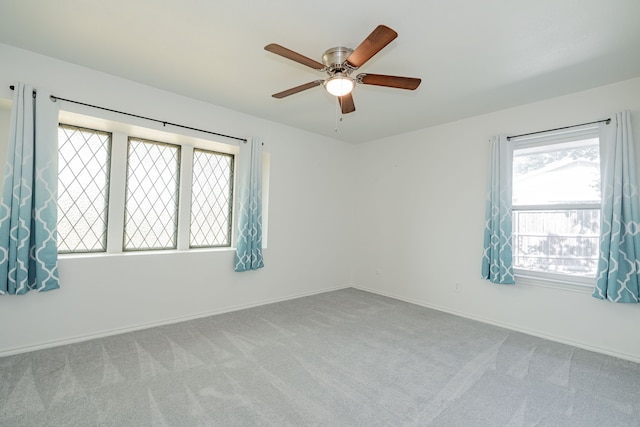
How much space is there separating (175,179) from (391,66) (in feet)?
9.01

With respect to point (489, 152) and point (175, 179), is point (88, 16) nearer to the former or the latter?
point (175, 179)

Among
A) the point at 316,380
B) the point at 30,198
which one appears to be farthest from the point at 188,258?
the point at 316,380

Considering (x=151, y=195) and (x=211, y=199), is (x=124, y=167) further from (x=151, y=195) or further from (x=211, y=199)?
Answer: (x=211, y=199)

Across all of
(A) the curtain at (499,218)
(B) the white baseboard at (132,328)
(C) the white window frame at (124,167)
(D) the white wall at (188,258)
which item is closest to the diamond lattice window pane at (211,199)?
(C) the white window frame at (124,167)

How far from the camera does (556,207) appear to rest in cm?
312

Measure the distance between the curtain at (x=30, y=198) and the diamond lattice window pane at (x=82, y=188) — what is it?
0.44 m

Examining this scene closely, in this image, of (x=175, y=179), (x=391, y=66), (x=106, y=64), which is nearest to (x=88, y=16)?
(x=106, y=64)

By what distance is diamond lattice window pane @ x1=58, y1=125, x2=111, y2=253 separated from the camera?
9.55 ft

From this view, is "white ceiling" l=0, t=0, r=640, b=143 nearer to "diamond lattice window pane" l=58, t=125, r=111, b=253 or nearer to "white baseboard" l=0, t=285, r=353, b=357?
"diamond lattice window pane" l=58, t=125, r=111, b=253

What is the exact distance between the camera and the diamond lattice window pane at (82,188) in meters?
2.91

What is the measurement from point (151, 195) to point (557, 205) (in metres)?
4.48

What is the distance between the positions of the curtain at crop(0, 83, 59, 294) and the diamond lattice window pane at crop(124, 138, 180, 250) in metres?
0.78

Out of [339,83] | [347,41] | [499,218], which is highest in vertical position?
[347,41]

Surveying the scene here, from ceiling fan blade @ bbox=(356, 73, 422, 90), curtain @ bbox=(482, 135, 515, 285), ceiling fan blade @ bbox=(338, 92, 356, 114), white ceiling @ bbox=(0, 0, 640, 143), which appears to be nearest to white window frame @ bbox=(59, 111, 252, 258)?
white ceiling @ bbox=(0, 0, 640, 143)
